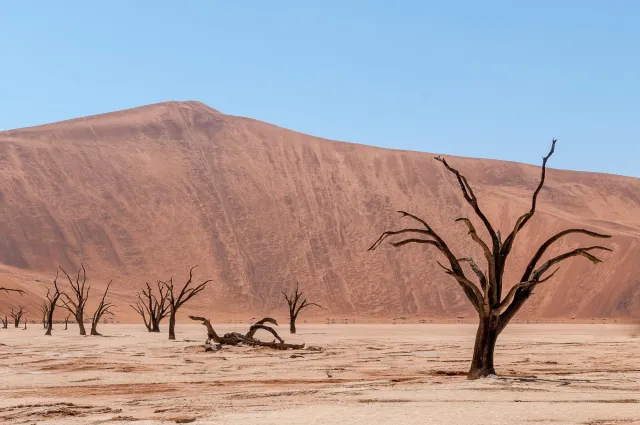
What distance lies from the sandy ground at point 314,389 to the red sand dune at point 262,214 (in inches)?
2240

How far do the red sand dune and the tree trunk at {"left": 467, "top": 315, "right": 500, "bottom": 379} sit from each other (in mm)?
64183

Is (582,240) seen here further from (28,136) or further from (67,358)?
(67,358)

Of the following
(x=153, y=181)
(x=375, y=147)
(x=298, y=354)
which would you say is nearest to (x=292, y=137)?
(x=375, y=147)

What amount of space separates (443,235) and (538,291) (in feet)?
46.6

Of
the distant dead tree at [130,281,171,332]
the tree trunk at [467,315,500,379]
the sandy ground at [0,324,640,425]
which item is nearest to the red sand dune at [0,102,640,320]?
the distant dead tree at [130,281,171,332]

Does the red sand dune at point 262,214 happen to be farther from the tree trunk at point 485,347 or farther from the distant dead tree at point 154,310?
the tree trunk at point 485,347

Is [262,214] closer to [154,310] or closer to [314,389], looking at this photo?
[154,310]

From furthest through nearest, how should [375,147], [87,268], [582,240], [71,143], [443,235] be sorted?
[375,147]
[71,143]
[443,235]
[582,240]
[87,268]

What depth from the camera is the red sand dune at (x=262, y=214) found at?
87938 mm

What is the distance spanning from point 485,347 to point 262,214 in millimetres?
87940

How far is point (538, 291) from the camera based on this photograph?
9094 centimetres

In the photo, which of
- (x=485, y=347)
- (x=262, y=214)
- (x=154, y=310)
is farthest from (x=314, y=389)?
(x=262, y=214)

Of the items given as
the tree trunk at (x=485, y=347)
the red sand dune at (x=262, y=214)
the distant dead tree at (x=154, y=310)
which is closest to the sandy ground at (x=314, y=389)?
the tree trunk at (x=485, y=347)

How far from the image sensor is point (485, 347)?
1298 cm
